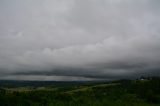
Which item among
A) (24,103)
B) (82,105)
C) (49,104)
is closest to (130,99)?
(82,105)

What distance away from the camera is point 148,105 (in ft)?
504

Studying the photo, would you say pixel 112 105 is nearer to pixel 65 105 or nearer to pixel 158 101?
pixel 65 105

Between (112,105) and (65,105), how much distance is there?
73.1 ft

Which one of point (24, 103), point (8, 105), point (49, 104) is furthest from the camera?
point (49, 104)

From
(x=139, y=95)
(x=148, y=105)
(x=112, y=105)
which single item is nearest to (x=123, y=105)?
(x=112, y=105)

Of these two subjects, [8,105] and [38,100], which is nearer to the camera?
[8,105]

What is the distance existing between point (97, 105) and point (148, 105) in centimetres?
3249

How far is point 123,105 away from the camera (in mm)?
140250

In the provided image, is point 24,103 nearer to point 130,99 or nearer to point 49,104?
point 49,104

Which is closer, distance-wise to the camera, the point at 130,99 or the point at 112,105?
the point at 112,105

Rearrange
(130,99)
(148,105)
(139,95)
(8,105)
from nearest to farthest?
(8,105) < (148,105) < (130,99) < (139,95)

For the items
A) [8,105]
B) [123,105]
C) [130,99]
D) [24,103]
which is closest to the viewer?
[8,105]

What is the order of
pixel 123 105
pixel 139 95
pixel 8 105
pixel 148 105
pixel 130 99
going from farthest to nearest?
pixel 139 95, pixel 130 99, pixel 148 105, pixel 123 105, pixel 8 105

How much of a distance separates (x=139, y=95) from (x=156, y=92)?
17992mm
